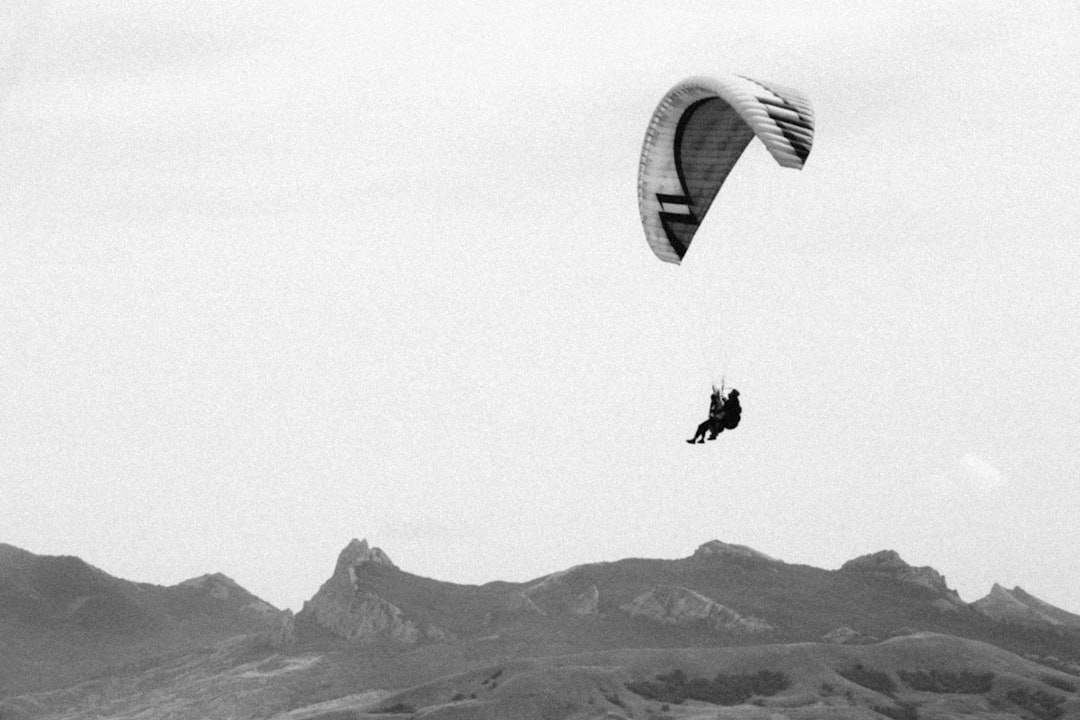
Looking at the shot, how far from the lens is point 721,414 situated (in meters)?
59.1

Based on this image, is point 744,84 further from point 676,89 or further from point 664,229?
point 664,229

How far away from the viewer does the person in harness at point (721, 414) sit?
58.9 metres

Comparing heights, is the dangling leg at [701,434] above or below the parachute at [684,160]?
below

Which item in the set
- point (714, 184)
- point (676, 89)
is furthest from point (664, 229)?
point (676, 89)

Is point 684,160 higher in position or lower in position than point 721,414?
higher

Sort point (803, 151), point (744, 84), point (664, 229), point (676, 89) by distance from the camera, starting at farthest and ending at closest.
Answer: point (664, 229)
point (676, 89)
point (744, 84)
point (803, 151)

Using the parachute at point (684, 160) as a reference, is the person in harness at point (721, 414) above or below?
below

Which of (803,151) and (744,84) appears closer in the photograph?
(803,151)

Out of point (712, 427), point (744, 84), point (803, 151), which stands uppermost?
point (744, 84)

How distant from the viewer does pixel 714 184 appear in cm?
6438

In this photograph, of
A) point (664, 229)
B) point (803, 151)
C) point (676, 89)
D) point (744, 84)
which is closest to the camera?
point (803, 151)

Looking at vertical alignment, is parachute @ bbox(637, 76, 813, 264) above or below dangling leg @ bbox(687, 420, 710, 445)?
above

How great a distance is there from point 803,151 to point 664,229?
13.6m

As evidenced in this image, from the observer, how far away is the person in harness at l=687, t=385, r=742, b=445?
193ft
